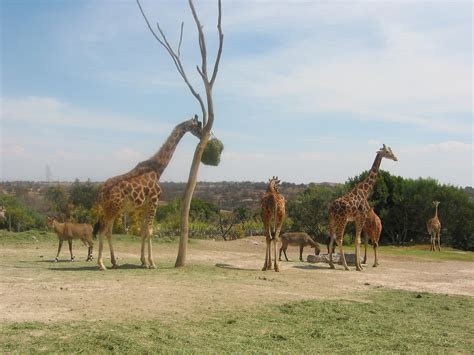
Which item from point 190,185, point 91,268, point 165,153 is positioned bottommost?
point 91,268

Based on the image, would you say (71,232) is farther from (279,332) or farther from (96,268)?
(279,332)

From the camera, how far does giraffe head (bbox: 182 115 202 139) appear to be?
16.6m

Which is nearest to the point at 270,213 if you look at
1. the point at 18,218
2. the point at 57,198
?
the point at 18,218

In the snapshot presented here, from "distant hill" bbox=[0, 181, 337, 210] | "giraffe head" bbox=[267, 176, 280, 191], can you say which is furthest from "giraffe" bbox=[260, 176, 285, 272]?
"distant hill" bbox=[0, 181, 337, 210]

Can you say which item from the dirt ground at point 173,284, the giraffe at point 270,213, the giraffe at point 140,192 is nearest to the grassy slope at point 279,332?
the dirt ground at point 173,284

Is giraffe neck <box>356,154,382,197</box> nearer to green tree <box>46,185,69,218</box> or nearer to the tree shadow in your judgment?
the tree shadow

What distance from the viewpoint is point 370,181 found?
61.7 feet

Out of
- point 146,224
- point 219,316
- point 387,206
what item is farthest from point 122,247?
point 387,206

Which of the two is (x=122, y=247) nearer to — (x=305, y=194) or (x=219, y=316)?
(x=219, y=316)

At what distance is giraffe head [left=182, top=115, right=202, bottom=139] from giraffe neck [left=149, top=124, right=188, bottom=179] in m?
0.33

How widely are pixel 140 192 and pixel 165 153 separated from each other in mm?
1699

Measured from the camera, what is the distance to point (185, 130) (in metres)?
16.6

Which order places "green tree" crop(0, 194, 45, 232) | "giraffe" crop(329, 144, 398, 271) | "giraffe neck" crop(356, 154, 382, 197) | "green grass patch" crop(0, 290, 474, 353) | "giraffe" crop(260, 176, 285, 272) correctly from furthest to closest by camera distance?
1. "green tree" crop(0, 194, 45, 232)
2. "giraffe neck" crop(356, 154, 382, 197)
3. "giraffe" crop(329, 144, 398, 271)
4. "giraffe" crop(260, 176, 285, 272)
5. "green grass patch" crop(0, 290, 474, 353)

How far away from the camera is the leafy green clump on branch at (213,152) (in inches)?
667
